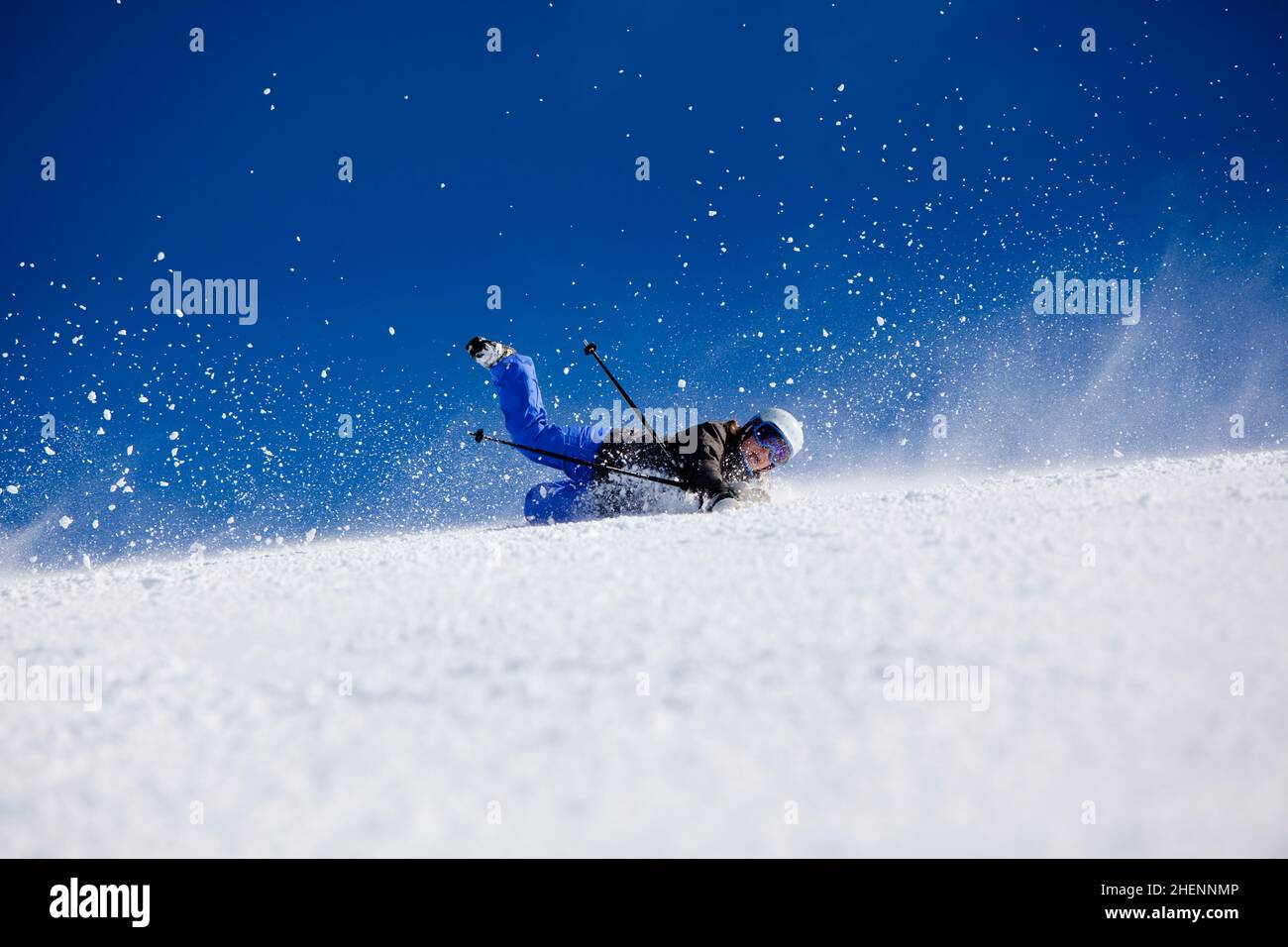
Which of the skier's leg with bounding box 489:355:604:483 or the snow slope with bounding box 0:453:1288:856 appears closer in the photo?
the snow slope with bounding box 0:453:1288:856

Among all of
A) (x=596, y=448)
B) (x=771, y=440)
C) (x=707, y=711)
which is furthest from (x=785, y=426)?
(x=707, y=711)

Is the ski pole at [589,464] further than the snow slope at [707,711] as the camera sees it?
Yes

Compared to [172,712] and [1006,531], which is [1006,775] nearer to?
[1006,531]

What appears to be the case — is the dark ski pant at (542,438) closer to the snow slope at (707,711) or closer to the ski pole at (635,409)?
the ski pole at (635,409)

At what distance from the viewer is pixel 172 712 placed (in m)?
1.80

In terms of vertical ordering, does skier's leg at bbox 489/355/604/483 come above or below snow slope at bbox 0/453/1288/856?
above

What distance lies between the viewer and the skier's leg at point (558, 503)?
655cm

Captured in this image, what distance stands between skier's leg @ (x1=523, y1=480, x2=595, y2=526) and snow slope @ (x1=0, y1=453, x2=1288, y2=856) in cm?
372

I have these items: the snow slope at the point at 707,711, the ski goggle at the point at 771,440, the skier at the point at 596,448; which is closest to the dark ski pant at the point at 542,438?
the skier at the point at 596,448

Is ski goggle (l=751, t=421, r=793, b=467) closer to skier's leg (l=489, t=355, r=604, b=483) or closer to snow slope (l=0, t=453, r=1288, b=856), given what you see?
skier's leg (l=489, t=355, r=604, b=483)

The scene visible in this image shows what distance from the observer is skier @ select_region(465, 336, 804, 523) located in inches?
253

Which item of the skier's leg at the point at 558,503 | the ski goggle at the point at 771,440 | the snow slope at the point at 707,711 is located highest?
the ski goggle at the point at 771,440

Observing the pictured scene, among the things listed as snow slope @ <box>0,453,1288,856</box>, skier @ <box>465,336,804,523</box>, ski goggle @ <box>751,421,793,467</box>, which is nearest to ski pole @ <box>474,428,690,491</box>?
skier @ <box>465,336,804,523</box>

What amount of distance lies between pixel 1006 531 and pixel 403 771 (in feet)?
8.58
